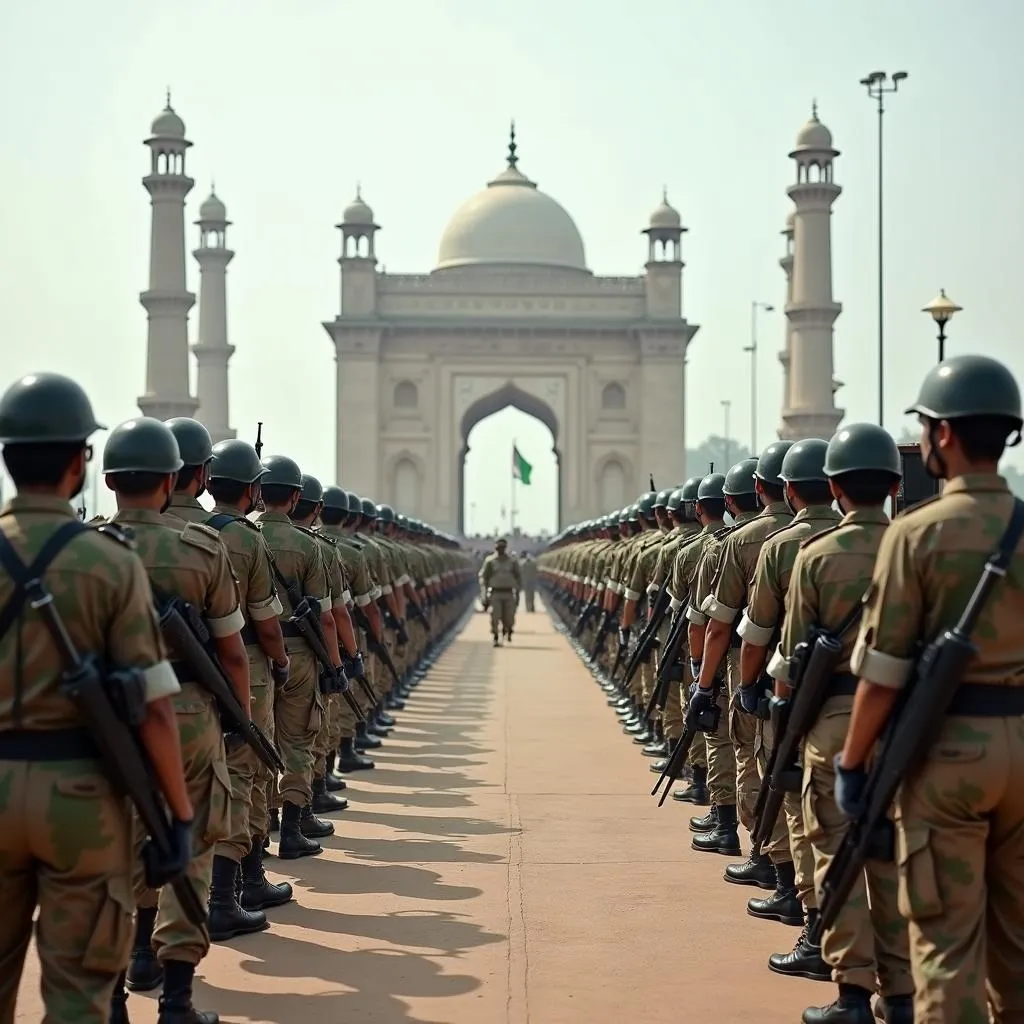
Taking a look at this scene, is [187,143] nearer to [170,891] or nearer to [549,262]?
[549,262]

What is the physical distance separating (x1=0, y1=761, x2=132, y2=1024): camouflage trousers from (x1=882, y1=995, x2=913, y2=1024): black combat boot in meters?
2.21

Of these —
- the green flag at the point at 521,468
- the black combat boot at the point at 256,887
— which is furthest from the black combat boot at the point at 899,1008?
the green flag at the point at 521,468

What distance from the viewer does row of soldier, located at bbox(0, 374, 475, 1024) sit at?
3.68 metres

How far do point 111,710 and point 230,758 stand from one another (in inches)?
104

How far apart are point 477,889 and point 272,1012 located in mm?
2024

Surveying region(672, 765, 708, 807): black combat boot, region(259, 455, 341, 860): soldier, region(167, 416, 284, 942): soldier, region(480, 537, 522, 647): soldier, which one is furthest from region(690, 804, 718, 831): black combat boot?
region(480, 537, 522, 647): soldier

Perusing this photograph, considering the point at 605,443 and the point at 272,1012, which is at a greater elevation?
the point at 605,443

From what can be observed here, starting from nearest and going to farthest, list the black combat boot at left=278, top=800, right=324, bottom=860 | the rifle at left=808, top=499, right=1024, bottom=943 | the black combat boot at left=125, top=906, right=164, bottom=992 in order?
the rifle at left=808, top=499, right=1024, bottom=943, the black combat boot at left=125, top=906, right=164, bottom=992, the black combat boot at left=278, top=800, right=324, bottom=860

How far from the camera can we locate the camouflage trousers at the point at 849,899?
15.2ft

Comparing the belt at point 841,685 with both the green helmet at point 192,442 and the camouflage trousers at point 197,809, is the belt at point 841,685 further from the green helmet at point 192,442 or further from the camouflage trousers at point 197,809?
the green helmet at point 192,442

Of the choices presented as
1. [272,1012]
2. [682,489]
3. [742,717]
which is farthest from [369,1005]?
[682,489]

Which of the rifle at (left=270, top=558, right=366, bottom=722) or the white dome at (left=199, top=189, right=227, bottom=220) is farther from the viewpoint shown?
the white dome at (left=199, top=189, right=227, bottom=220)

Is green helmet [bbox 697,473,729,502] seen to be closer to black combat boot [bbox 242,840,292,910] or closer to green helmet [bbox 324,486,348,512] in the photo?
green helmet [bbox 324,486,348,512]

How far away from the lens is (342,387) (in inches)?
2196
